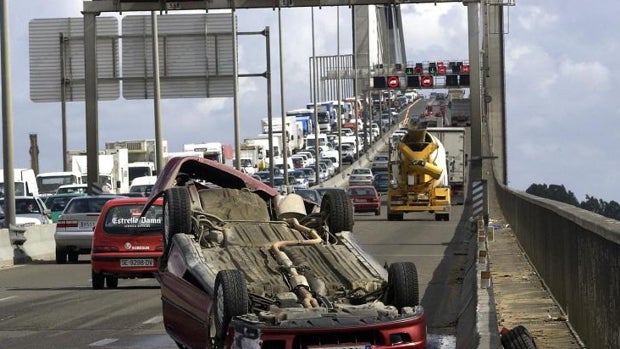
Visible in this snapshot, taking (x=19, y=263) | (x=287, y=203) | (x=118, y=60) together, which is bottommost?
(x=19, y=263)

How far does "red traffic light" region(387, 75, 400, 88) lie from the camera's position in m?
123

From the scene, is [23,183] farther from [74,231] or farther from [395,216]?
[74,231]

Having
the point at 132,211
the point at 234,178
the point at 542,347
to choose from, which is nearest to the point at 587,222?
the point at 542,347

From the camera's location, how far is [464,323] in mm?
15258

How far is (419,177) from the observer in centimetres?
5666

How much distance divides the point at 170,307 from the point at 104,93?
132 ft

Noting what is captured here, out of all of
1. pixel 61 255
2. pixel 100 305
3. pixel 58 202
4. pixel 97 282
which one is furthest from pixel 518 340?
pixel 58 202

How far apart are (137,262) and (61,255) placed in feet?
30.7

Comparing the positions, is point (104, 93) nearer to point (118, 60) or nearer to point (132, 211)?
point (118, 60)

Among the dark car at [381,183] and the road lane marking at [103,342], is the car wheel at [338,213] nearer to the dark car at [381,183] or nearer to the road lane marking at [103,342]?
the road lane marking at [103,342]

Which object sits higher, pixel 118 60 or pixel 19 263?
pixel 118 60

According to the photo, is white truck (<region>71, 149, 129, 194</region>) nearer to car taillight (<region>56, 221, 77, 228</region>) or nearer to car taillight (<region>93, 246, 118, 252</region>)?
car taillight (<region>56, 221, 77, 228</region>)

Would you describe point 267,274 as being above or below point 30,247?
above

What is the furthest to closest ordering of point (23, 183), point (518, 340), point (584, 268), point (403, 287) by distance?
point (23, 183) → point (584, 268) → point (403, 287) → point (518, 340)
